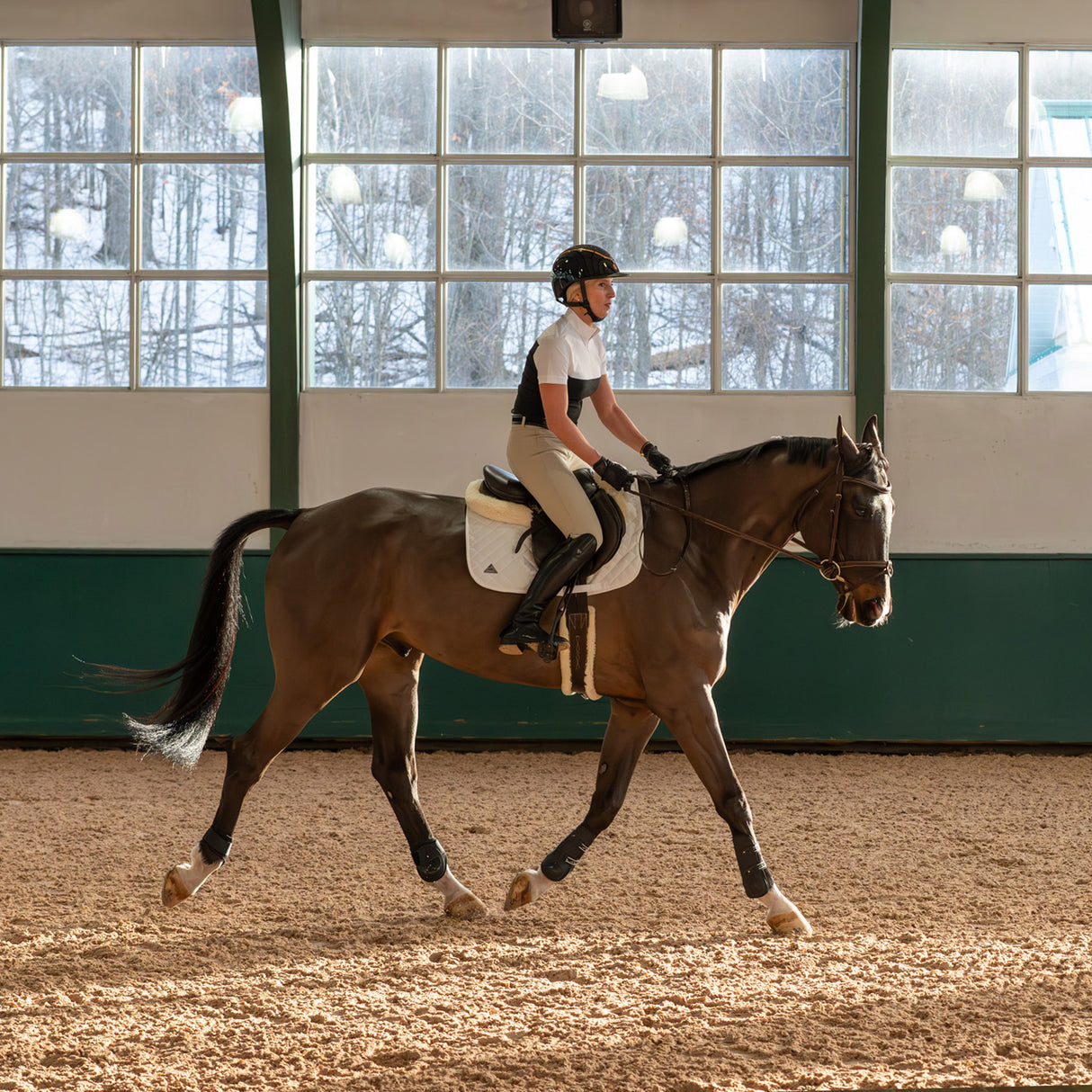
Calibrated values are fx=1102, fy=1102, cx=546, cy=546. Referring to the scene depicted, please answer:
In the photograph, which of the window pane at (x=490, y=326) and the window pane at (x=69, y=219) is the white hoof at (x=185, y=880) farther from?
the window pane at (x=69, y=219)

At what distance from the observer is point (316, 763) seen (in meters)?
6.38

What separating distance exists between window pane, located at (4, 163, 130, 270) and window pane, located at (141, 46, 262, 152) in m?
0.38

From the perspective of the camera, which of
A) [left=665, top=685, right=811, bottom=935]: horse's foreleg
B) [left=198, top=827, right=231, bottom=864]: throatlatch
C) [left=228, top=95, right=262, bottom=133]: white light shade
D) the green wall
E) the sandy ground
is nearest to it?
the sandy ground

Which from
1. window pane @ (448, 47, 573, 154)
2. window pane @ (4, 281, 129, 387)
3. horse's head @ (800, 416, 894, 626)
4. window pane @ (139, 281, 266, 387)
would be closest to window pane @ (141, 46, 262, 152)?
window pane @ (139, 281, 266, 387)

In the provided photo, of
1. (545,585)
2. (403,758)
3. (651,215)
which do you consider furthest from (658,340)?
(403,758)

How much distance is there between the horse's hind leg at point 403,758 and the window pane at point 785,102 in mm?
4441

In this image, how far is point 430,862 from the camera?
3613 mm

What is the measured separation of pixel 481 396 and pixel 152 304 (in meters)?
2.14

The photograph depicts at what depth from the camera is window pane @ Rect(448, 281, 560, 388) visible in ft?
22.5

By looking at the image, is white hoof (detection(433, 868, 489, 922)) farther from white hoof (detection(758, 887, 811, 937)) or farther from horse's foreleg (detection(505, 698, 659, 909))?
white hoof (detection(758, 887, 811, 937))

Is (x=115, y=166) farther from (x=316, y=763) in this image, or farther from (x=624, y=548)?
(x=624, y=548)

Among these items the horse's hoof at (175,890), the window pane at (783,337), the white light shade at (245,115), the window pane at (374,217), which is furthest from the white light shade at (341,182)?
the horse's hoof at (175,890)

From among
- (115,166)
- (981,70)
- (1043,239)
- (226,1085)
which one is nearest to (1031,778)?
(1043,239)

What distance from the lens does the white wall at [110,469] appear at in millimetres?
6797
